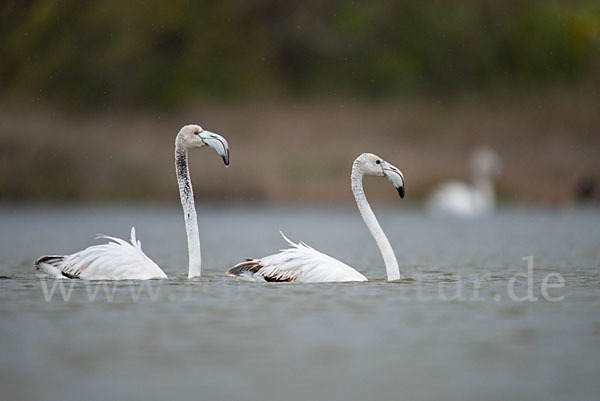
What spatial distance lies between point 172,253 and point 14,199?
1887cm

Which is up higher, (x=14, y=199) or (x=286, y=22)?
(x=286, y=22)

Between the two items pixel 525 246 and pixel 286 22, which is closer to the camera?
pixel 525 246

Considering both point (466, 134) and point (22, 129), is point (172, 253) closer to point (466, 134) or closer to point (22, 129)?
point (22, 129)

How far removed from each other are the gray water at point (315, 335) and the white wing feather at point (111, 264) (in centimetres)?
16

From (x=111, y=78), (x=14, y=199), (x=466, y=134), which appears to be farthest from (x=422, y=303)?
(x=111, y=78)

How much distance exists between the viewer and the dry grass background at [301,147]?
115 ft

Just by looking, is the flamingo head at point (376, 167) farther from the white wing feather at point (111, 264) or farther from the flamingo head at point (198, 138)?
the white wing feather at point (111, 264)

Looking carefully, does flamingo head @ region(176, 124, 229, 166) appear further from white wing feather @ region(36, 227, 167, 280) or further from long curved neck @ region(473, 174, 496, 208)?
long curved neck @ region(473, 174, 496, 208)

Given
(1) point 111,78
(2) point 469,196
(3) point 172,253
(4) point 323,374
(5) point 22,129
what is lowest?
(4) point 323,374

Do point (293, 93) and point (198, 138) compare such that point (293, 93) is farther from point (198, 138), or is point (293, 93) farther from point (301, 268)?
point (301, 268)

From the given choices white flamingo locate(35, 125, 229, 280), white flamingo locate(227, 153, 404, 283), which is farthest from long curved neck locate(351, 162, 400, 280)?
white flamingo locate(35, 125, 229, 280)

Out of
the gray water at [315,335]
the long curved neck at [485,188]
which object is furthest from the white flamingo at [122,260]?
the long curved neck at [485,188]

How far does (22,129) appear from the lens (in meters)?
36.5

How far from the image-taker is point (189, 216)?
42.0 ft
